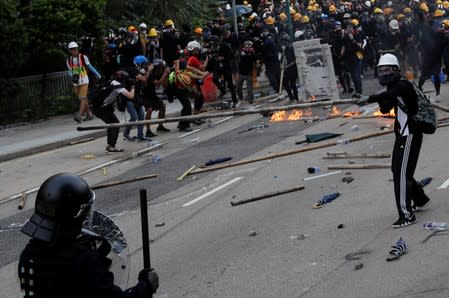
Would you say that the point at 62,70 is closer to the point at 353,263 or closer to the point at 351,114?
the point at 351,114

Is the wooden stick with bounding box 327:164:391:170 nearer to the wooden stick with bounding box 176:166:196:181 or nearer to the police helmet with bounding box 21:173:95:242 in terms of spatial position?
the wooden stick with bounding box 176:166:196:181

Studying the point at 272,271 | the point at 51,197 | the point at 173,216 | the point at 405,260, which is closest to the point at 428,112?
the point at 405,260

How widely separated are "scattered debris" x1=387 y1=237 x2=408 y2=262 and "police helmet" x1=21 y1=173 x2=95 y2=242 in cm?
457

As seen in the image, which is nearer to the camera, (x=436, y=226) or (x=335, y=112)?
(x=436, y=226)

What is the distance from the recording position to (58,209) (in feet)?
13.5

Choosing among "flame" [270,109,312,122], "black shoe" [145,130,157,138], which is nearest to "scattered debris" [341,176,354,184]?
"flame" [270,109,312,122]

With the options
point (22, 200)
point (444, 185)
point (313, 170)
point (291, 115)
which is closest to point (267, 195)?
point (313, 170)

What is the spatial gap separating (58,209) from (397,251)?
4.77 m

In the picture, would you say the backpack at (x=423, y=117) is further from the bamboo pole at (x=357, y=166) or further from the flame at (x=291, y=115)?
the flame at (x=291, y=115)

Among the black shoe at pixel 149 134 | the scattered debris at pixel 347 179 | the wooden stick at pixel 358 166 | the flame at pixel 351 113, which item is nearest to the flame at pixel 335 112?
the flame at pixel 351 113

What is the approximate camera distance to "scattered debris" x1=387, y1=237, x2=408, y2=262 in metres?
8.15

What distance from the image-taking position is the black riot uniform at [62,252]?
4074 mm

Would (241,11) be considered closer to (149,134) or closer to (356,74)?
(356,74)

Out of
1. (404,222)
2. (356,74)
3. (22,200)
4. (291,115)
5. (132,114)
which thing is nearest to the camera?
(404,222)
